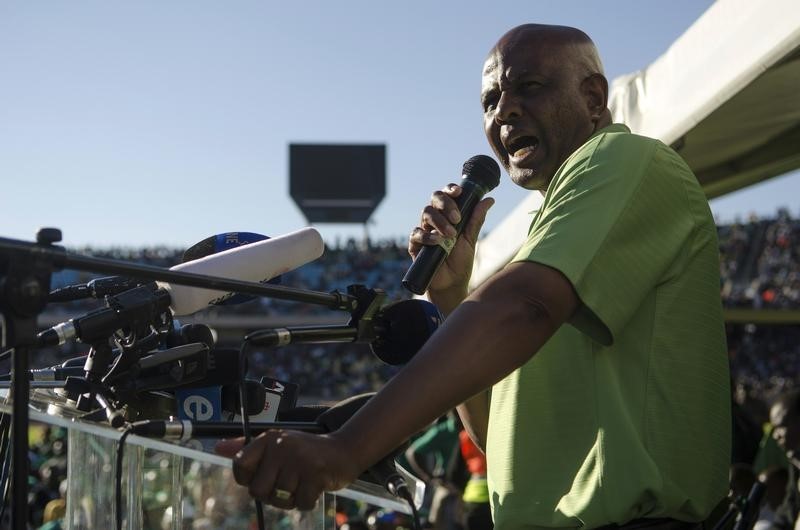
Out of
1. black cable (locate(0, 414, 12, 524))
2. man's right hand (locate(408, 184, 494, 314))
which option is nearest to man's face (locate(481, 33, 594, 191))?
man's right hand (locate(408, 184, 494, 314))

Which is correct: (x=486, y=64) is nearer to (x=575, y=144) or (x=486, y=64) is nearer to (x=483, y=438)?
(x=575, y=144)

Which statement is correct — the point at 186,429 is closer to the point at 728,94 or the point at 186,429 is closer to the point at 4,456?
the point at 4,456

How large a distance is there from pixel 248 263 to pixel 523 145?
558 millimetres

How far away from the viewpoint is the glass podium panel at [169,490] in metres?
1.47

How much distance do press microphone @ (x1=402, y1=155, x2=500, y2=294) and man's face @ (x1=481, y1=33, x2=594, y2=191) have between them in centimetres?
17

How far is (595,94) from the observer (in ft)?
6.45

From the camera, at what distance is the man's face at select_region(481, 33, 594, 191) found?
6.17ft

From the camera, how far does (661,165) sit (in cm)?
153

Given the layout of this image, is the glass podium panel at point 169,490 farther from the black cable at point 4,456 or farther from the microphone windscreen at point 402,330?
the microphone windscreen at point 402,330

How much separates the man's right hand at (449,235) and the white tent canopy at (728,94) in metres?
1.00

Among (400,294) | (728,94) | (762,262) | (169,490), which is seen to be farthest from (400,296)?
(169,490)

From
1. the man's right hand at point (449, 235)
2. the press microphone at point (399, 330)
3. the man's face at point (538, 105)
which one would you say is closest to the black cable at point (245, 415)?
the press microphone at point (399, 330)

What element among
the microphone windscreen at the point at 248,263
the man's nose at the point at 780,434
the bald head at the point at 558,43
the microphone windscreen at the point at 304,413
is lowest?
the man's nose at the point at 780,434

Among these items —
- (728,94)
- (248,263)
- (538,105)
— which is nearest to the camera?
(248,263)
